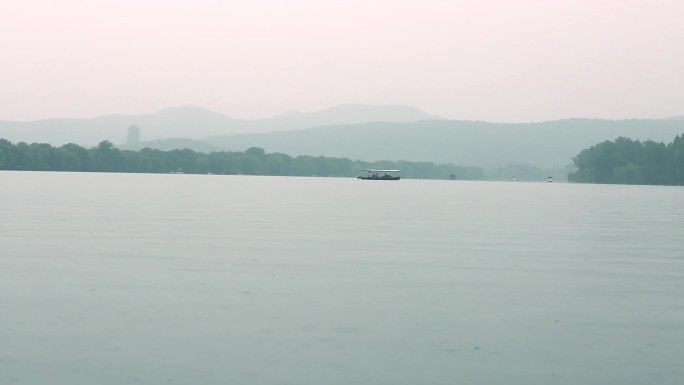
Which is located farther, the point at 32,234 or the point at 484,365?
the point at 32,234

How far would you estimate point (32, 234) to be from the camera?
31.7 m

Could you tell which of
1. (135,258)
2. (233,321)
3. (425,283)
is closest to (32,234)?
(135,258)

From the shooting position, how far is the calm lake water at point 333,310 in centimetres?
1209

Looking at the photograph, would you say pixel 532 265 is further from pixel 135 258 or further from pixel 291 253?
pixel 135 258

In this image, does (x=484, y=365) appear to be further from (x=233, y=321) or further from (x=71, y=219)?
(x=71, y=219)

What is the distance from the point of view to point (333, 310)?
16375 mm

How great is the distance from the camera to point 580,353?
13234 mm

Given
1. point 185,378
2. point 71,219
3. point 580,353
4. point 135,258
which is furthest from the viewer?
point 71,219

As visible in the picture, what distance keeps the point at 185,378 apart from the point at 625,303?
954 centimetres

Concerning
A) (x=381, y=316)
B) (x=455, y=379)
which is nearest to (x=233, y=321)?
(x=381, y=316)

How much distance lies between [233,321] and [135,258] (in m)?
9.96

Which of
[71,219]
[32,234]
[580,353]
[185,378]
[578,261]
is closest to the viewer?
[185,378]

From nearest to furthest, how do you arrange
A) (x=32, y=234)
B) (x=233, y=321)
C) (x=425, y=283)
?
(x=233, y=321), (x=425, y=283), (x=32, y=234)

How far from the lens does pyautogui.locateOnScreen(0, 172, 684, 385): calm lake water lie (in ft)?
39.7
